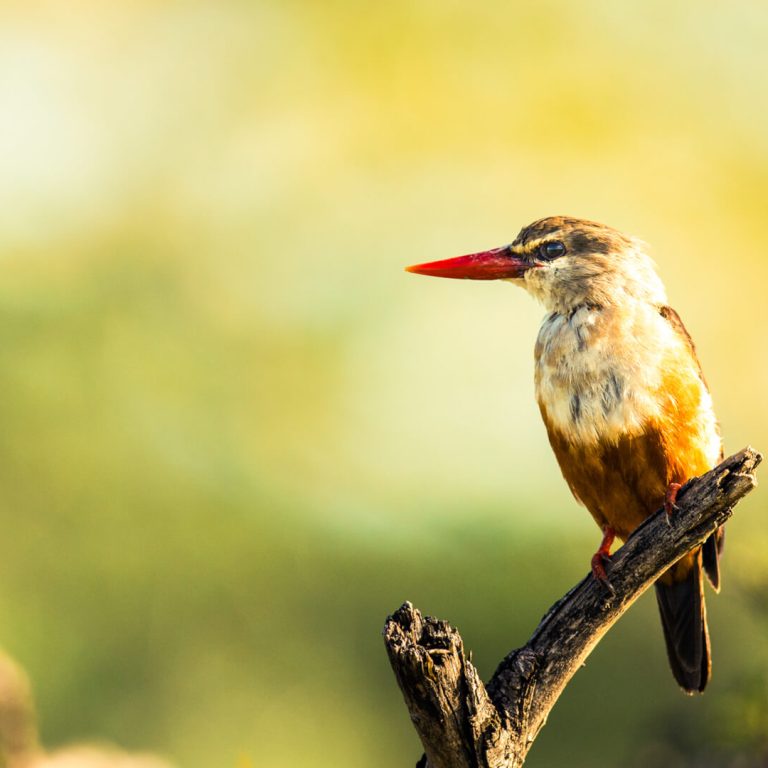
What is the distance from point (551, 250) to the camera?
3.29m

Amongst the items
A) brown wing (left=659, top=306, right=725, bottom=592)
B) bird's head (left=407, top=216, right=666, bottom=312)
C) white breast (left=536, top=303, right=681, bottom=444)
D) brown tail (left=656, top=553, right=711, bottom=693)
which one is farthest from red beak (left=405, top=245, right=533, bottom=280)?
brown tail (left=656, top=553, right=711, bottom=693)

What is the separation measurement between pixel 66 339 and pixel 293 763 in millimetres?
3312

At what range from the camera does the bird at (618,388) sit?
9.53ft

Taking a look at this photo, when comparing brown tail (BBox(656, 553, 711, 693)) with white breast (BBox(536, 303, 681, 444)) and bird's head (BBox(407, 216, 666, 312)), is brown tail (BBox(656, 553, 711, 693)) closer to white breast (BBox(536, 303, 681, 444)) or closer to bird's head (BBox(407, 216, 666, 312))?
white breast (BBox(536, 303, 681, 444))

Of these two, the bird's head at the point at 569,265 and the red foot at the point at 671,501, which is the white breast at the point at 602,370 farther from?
the red foot at the point at 671,501

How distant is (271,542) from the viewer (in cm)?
656

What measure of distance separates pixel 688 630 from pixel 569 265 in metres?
1.21

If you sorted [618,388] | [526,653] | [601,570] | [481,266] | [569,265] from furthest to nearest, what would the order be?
[481,266], [569,265], [618,388], [601,570], [526,653]

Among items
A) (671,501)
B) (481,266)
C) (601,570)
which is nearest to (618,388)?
(671,501)

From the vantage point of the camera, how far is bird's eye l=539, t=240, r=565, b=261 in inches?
→ 129

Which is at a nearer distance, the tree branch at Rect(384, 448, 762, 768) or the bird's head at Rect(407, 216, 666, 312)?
the tree branch at Rect(384, 448, 762, 768)

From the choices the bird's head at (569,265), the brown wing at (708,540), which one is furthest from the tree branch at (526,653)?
the bird's head at (569,265)

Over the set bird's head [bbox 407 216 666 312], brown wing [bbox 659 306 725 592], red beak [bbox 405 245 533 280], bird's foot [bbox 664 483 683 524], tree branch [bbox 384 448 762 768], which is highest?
red beak [bbox 405 245 533 280]

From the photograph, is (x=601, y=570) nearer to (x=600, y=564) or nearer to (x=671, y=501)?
(x=600, y=564)
